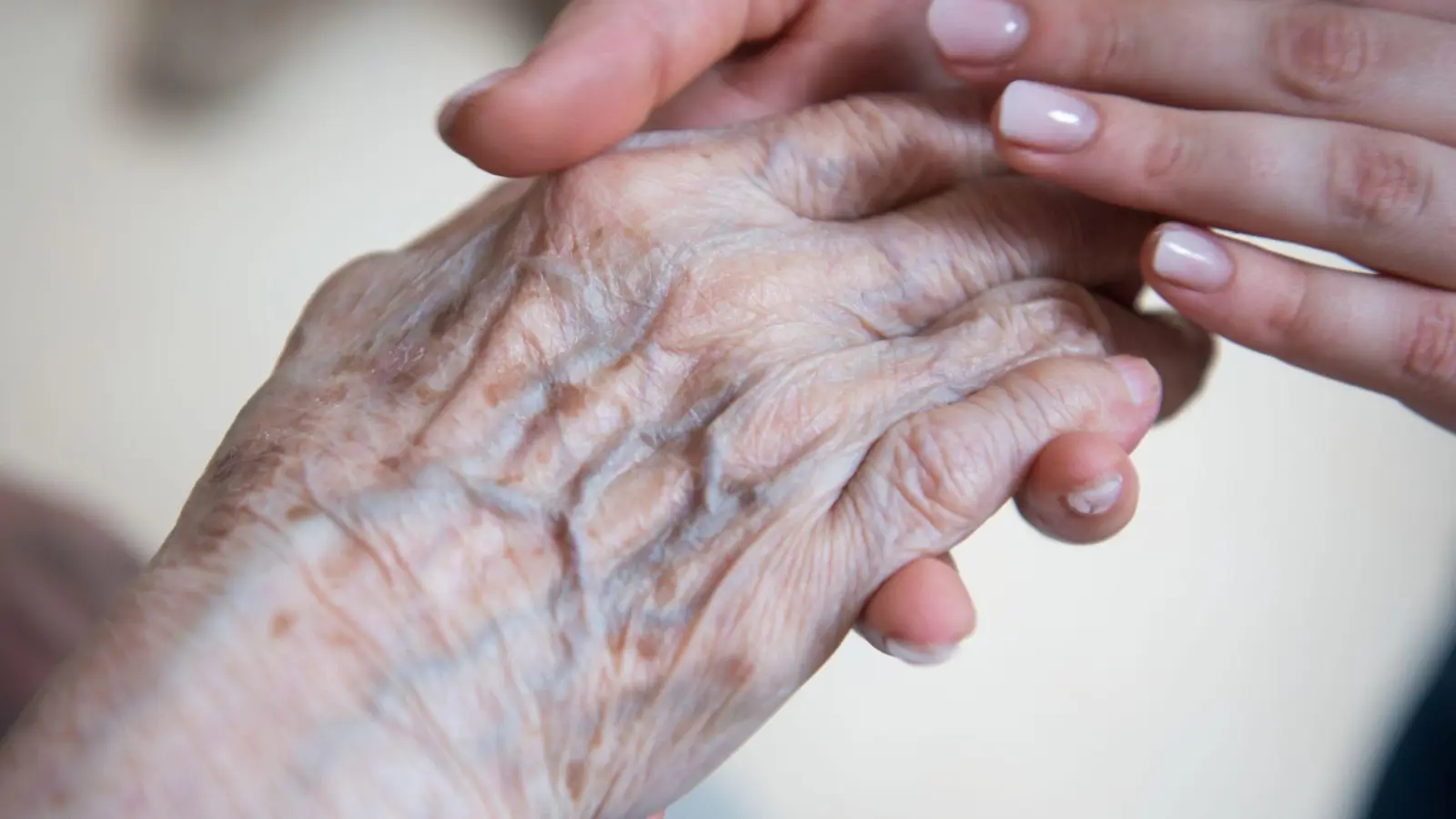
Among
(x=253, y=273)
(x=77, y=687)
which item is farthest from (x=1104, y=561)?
(x=253, y=273)

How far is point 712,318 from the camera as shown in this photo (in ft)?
2.04

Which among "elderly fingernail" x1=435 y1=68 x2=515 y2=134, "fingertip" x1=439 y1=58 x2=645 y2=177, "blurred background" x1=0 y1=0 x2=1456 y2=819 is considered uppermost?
"elderly fingernail" x1=435 y1=68 x2=515 y2=134

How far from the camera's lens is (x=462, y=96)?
588 mm

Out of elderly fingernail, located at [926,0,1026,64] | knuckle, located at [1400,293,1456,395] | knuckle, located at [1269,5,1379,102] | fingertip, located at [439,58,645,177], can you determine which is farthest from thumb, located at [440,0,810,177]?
knuckle, located at [1400,293,1456,395]

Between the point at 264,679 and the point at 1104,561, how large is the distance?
0.78 meters

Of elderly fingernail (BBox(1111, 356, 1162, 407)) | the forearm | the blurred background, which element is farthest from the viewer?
the blurred background

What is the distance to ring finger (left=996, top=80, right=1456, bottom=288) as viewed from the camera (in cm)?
62

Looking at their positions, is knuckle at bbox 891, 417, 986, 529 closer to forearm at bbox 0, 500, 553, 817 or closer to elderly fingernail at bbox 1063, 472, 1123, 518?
elderly fingernail at bbox 1063, 472, 1123, 518

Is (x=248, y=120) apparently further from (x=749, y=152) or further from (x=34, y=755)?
(x=34, y=755)

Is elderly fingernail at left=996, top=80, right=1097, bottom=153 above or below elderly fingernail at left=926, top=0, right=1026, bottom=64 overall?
below

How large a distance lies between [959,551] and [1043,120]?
513mm

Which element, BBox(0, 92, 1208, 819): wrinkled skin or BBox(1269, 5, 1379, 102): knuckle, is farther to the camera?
BBox(1269, 5, 1379, 102): knuckle

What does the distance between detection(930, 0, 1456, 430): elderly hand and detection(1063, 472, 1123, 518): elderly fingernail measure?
14 cm

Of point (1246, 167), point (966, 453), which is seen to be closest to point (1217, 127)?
point (1246, 167)
